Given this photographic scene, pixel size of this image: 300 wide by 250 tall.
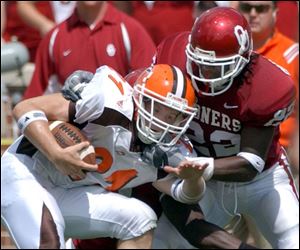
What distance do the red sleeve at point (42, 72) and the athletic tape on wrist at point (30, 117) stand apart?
190cm

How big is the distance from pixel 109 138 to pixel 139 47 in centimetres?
171

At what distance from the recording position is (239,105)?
5.24 m

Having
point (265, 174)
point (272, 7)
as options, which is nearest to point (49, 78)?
point (272, 7)

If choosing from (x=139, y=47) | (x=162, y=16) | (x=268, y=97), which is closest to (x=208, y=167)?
(x=268, y=97)

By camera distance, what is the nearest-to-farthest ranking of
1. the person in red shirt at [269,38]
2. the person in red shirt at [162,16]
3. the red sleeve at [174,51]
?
the red sleeve at [174,51] → the person in red shirt at [269,38] → the person in red shirt at [162,16]

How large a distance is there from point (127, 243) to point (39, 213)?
60 cm

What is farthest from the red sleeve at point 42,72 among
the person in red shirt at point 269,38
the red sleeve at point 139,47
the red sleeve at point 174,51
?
the red sleeve at point 174,51

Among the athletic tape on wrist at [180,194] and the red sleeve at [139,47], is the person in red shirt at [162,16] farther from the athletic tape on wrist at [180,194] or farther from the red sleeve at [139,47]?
the athletic tape on wrist at [180,194]

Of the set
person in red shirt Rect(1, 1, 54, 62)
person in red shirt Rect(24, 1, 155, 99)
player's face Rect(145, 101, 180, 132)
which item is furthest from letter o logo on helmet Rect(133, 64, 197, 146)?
person in red shirt Rect(1, 1, 54, 62)

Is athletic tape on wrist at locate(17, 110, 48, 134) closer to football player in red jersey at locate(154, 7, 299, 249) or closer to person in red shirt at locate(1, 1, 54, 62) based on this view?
football player in red jersey at locate(154, 7, 299, 249)

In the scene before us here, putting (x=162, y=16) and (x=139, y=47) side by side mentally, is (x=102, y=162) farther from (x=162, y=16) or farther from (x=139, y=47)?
(x=162, y=16)

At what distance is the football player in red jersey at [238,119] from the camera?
16.9 ft

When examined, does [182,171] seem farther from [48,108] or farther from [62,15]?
[62,15]

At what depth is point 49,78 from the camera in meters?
6.98
